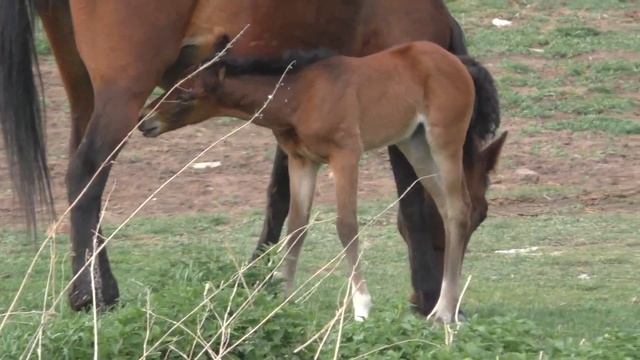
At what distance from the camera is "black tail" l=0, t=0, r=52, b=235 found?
7.29m

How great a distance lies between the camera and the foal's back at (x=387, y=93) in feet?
23.6

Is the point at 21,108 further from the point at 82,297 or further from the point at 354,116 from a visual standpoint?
the point at 354,116

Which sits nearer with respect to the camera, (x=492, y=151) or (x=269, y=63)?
(x=269, y=63)

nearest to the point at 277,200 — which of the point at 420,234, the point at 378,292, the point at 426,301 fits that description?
the point at 378,292

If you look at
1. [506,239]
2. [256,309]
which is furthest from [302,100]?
[506,239]

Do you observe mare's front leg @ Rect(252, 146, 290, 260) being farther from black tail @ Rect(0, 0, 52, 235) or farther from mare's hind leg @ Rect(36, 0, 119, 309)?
black tail @ Rect(0, 0, 52, 235)

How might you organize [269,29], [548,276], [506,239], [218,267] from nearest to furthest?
1. [218,267]
2. [269,29]
3. [548,276]
4. [506,239]

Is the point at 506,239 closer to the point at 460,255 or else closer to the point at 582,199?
the point at 582,199

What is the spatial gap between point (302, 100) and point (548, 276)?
2.49 metres

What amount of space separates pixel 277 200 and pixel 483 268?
1.66 metres

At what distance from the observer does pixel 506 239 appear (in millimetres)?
10148

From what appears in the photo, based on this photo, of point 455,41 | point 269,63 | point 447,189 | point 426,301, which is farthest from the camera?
point 455,41

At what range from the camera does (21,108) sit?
735cm

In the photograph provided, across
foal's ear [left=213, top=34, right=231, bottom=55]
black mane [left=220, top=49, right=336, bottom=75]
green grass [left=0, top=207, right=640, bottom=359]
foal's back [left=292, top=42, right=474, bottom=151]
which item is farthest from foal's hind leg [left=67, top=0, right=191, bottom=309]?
foal's back [left=292, top=42, right=474, bottom=151]
